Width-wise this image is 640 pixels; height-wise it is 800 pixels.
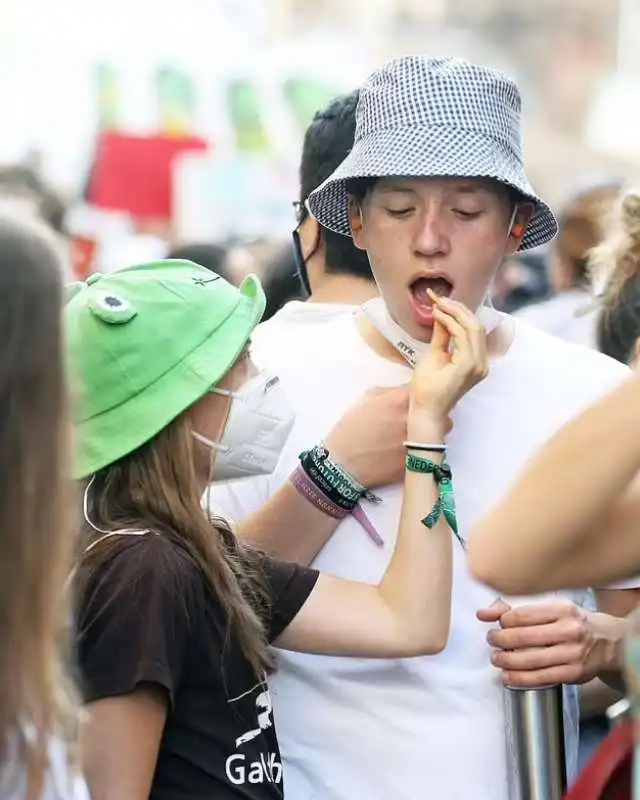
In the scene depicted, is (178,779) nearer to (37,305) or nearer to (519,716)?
(519,716)

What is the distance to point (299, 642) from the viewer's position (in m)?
2.39

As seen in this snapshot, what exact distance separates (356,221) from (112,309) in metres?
0.58

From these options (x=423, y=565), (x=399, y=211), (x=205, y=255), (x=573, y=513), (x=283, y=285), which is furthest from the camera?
(x=205, y=255)

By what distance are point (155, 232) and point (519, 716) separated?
701 cm

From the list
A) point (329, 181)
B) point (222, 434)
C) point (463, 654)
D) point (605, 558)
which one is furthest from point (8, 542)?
point (329, 181)

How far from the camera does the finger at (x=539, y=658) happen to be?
7.76 feet

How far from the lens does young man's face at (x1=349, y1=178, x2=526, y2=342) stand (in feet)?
8.21

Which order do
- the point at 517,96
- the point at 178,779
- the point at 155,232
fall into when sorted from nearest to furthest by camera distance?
the point at 178,779 < the point at 517,96 < the point at 155,232

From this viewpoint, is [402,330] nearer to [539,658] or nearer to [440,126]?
[440,126]

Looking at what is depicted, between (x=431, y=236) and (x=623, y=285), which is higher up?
(x=431, y=236)

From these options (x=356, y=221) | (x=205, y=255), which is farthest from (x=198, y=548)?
(x=205, y=255)

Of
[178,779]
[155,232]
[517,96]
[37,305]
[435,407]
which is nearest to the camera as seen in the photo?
[37,305]

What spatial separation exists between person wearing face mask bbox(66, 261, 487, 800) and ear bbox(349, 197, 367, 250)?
0.25 metres

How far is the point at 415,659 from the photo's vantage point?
2447mm
